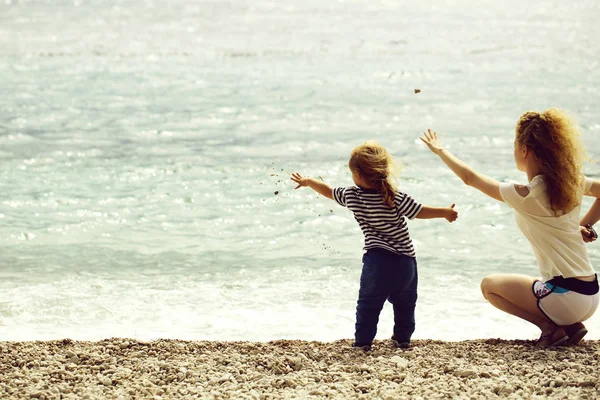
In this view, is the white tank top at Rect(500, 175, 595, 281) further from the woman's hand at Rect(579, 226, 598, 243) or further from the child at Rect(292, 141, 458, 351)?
the child at Rect(292, 141, 458, 351)

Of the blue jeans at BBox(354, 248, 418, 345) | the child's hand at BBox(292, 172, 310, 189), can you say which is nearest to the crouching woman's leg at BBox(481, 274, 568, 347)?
the blue jeans at BBox(354, 248, 418, 345)

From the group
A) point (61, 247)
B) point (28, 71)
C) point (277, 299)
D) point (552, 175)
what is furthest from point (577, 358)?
point (28, 71)

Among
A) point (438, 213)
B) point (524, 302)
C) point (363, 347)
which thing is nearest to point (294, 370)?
point (363, 347)

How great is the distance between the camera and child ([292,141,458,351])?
4.51 meters

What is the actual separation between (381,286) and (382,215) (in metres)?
0.40

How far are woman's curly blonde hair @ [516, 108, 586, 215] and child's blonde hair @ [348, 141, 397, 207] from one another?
77 centimetres

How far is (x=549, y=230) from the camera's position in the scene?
441 centimetres

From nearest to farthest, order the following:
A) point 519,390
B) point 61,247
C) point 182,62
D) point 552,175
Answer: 1. point 519,390
2. point 552,175
3. point 61,247
4. point 182,62

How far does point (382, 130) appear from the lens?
13992mm

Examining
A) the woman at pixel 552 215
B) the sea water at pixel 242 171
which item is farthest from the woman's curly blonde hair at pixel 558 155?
the sea water at pixel 242 171

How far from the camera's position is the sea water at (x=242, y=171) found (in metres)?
6.41

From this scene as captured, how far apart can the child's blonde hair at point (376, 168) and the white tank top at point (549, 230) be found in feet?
1.97

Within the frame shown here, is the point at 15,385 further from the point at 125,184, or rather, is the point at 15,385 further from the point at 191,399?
the point at 125,184

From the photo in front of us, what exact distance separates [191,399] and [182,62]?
1894 centimetres
